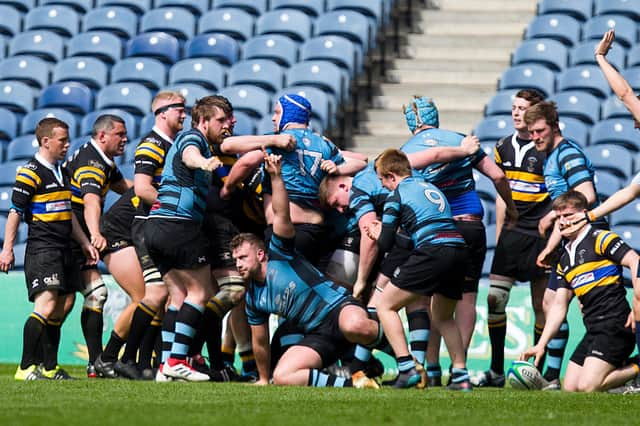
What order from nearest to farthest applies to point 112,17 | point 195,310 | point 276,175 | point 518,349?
1. point 276,175
2. point 195,310
3. point 518,349
4. point 112,17

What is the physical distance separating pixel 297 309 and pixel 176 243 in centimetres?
100

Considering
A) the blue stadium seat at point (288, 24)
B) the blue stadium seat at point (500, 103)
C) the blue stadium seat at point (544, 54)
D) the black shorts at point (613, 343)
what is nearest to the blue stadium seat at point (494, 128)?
the blue stadium seat at point (500, 103)

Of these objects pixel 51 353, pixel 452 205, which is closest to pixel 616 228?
pixel 452 205

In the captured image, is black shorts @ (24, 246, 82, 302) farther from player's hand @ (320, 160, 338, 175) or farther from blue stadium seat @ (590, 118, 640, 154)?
blue stadium seat @ (590, 118, 640, 154)

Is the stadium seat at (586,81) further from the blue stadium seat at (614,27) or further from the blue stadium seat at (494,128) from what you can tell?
the blue stadium seat at (494,128)

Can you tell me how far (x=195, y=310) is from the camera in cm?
821

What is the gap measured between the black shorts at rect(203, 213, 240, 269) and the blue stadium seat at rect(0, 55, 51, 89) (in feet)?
25.5

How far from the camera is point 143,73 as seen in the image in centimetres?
1521

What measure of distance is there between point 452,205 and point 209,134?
185 centimetres

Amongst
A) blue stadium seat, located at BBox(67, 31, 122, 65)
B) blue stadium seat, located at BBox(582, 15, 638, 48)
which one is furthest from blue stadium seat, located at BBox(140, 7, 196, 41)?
blue stadium seat, located at BBox(582, 15, 638, 48)

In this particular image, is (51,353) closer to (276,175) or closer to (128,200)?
(128,200)

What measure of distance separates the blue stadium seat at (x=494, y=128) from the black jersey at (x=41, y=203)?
6023 millimetres

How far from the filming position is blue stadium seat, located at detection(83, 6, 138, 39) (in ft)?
53.6

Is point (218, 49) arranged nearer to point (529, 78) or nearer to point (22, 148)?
point (22, 148)
